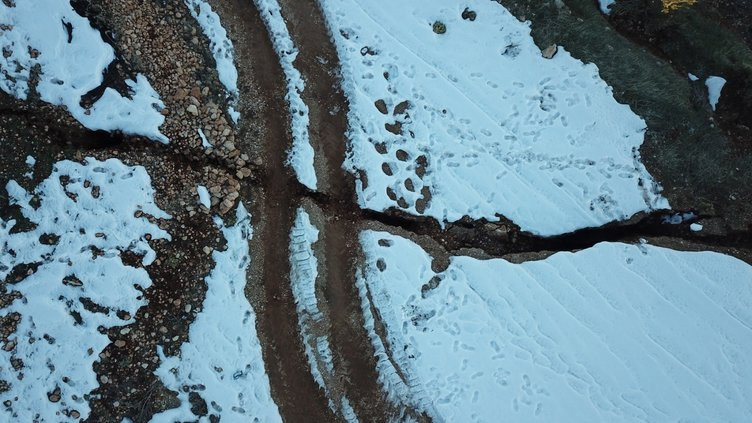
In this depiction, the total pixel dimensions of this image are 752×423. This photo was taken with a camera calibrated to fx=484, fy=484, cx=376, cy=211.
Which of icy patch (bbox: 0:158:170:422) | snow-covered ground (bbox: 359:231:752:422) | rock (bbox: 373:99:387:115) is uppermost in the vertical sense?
rock (bbox: 373:99:387:115)

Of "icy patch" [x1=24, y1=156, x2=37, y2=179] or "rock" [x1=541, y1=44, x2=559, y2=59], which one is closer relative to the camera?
"icy patch" [x1=24, y1=156, x2=37, y2=179]

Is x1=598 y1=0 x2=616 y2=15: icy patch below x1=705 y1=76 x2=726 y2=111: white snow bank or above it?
above

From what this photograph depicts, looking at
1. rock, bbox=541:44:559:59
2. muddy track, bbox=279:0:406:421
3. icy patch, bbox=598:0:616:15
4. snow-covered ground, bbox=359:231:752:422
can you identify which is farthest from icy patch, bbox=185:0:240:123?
icy patch, bbox=598:0:616:15

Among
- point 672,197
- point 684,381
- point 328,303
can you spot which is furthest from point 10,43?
point 684,381

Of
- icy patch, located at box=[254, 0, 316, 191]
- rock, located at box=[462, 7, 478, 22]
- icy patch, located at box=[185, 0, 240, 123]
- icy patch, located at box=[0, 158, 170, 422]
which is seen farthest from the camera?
rock, located at box=[462, 7, 478, 22]

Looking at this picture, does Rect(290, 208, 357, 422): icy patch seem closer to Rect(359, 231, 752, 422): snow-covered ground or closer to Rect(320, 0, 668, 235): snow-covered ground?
Rect(359, 231, 752, 422): snow-covered ground

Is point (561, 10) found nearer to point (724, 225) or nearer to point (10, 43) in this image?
point (724, 225)
